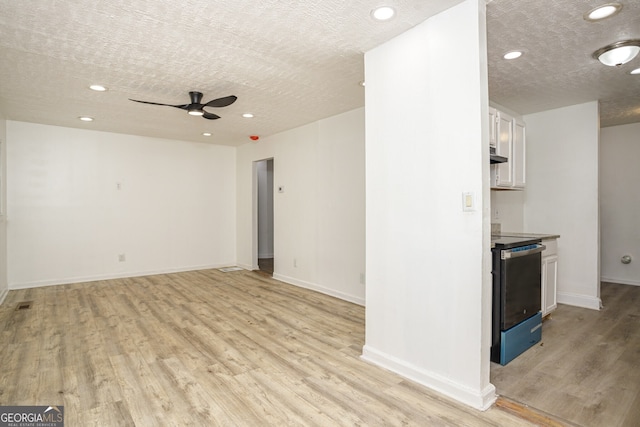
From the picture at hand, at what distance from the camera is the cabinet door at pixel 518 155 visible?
3596 millimetres

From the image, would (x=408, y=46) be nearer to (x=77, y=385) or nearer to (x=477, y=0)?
(x=477, y=0)

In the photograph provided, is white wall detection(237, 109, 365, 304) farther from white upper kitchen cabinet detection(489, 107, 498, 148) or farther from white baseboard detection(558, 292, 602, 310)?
white baseboard detection(558, 292, 602, 310)

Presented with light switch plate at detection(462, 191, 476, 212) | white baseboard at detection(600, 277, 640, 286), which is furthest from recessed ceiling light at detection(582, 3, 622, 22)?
white baseboard at detection(600, 277, 640, 286)

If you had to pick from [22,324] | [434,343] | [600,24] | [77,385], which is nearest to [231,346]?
[77,385]

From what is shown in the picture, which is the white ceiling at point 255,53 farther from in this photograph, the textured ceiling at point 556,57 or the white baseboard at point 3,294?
the white baseboard at point 3,294

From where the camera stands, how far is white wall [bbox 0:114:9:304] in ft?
14.7

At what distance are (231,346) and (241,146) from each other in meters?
4.69

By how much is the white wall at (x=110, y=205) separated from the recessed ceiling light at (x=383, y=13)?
5.08 metres

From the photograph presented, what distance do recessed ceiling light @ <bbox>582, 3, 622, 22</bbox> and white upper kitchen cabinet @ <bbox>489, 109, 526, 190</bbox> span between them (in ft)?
3.08

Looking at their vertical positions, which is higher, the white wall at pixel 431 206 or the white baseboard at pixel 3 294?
the white wall at pixel 431 206

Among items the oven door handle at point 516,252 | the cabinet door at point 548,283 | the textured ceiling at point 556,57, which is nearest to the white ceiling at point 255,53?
the textured ceiling at point 556,57

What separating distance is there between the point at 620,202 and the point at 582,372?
4290 millimetres

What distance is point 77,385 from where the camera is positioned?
228 centimetres

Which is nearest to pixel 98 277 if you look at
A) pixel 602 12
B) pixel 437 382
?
pixel 437 382
